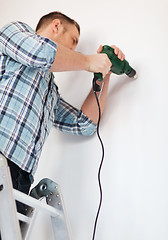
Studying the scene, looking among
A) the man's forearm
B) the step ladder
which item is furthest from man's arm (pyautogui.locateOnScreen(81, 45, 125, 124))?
the step ladder

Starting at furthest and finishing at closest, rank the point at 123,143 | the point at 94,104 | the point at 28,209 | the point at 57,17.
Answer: the point at 57,17 → the point at 94,104 → the point at 123,143 → the point at 28,209

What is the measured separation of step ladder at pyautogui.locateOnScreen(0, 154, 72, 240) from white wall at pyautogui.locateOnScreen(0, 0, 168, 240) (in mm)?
140

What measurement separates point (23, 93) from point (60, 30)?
0.44m

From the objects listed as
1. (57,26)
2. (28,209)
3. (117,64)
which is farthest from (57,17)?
(28,209)

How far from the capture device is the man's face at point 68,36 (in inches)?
52.8

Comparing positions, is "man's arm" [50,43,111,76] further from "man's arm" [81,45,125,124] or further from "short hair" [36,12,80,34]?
"short hair" [36,12,80,34]

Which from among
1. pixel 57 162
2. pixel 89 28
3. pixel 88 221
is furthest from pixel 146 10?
pixel 88 221

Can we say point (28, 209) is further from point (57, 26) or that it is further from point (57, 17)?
point (57, 17)

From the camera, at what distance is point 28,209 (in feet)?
3.44

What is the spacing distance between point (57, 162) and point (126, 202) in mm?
406

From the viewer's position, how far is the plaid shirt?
38.7 inches

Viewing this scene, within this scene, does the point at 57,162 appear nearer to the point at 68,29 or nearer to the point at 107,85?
the point at 107,85

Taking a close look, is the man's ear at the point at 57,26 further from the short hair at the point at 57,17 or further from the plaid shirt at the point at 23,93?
the plaid shirt at the point at 23,93

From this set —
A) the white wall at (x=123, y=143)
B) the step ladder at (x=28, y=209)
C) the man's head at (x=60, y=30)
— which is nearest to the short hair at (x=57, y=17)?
the man's head at (x=60, y=30)
